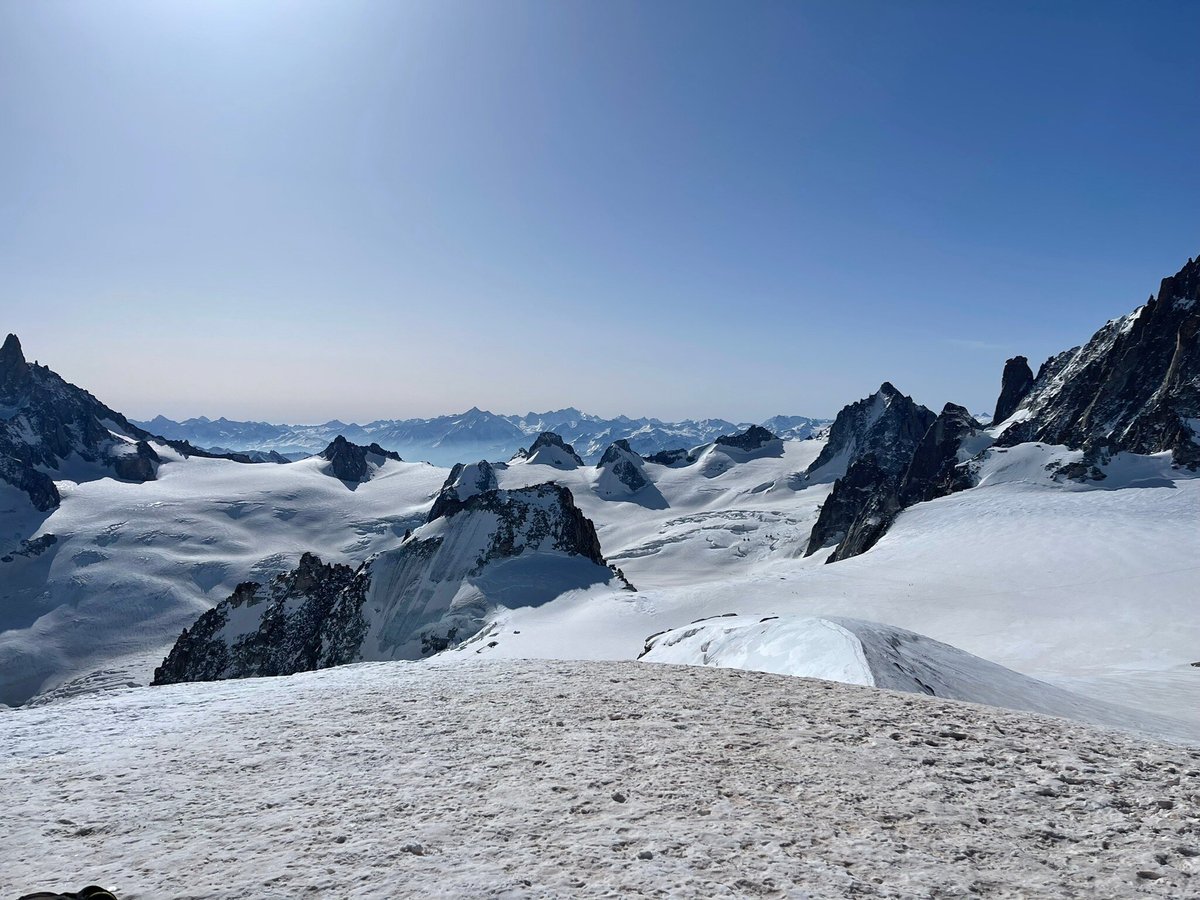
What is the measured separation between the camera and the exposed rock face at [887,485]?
81.9 meters

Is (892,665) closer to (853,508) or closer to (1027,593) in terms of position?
(1027,593)

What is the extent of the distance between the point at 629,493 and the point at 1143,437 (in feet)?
416

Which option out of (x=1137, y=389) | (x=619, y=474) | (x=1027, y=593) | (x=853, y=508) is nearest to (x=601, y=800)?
(x=1027, y=593)

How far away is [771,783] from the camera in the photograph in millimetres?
6551

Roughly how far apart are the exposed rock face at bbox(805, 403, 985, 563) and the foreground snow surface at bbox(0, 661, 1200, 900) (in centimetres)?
6899

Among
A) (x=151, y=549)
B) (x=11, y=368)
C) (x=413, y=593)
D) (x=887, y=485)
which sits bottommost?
(x=151, y=549)

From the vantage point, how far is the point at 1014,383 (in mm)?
135125

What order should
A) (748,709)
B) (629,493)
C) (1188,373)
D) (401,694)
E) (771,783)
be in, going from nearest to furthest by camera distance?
(771,783), (748,709), (401,694), (1188,373), (629,493)

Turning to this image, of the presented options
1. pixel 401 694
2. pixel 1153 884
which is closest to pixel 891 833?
pixel 1153 884

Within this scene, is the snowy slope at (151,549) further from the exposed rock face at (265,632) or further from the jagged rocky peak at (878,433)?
the jagged rocky peak at (878,433)

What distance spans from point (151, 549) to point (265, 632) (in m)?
100

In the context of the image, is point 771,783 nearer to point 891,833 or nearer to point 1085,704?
point 891,833

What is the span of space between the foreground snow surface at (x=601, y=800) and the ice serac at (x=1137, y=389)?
64.0 meters

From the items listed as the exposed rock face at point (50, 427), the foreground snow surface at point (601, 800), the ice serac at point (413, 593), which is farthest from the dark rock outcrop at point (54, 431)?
the foreground snow surface at point (601, 800)
